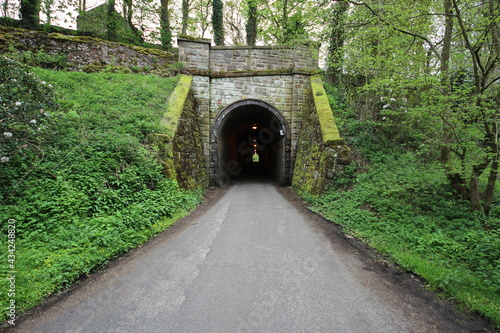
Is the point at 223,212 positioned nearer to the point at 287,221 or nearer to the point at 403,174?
the point at 287,221

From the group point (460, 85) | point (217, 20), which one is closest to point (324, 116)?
point (460, 85)

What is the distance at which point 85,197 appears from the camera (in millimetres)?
3566

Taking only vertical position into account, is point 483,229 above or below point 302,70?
below

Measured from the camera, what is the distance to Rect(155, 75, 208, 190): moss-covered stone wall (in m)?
5.89

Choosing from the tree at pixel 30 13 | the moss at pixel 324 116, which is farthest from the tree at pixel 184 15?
the moss at pixel 324 116

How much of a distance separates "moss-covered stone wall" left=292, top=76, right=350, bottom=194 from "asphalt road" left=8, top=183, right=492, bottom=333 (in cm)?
330

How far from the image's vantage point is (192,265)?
9.60 feet

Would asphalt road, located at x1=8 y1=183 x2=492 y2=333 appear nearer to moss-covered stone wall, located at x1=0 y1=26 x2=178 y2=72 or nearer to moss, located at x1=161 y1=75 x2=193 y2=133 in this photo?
moss, located at x1=161 y1=75 x2=193 y2=133

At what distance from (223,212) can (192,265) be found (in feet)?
9.20

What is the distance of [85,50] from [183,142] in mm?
7873

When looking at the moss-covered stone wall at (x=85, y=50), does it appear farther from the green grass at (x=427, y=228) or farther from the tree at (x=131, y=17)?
the green grass at (x=427, y=228)

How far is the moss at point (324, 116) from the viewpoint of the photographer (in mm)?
6793

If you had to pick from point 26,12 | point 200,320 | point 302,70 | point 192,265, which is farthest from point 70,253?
point 26,12

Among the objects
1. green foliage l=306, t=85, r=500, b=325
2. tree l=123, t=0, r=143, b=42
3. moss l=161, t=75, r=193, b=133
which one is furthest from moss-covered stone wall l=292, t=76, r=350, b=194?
tree l=123, t=0, r=143, b=42
